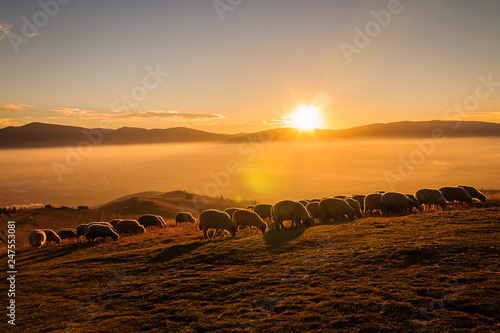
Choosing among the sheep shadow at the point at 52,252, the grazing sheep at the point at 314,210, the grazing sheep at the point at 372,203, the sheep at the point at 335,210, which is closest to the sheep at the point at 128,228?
the sheep shadow at the point at 52,252

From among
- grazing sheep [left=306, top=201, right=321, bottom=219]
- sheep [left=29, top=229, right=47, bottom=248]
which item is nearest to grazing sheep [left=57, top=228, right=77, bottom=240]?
sheep [left=29, top=229, right=47, bottom=248]

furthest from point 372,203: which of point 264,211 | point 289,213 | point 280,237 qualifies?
point 280,237

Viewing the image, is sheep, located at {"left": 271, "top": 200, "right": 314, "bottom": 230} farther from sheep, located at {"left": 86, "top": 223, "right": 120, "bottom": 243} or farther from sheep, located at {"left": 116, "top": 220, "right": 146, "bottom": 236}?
sheep, located at {"left": 116, "top": 220, "right": 146, "bottom": 236}

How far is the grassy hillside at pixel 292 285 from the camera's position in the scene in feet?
22.9

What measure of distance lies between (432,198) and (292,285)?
17283mm

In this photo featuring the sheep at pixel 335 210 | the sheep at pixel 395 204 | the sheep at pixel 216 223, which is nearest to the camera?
the sheep at pixel 216 223

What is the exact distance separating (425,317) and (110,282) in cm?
1076

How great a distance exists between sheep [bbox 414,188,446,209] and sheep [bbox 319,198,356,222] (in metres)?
6.19

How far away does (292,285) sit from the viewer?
9164 millimetres

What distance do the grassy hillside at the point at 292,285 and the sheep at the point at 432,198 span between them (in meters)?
6.06

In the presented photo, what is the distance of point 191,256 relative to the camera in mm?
13516

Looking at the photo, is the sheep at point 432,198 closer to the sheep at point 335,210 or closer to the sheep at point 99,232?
the sheep at point 335,210

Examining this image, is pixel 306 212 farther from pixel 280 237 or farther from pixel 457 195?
pixel 457 195

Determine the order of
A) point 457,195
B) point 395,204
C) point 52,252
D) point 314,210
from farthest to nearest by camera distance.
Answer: point 314,210, point 457,195, point 395,204, point 52,252
